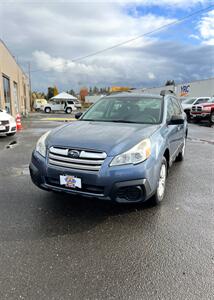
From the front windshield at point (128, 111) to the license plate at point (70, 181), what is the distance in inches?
62.9

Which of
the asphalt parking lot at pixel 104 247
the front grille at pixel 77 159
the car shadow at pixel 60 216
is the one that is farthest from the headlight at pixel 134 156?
the asphalt parking lot at pixel 104 247

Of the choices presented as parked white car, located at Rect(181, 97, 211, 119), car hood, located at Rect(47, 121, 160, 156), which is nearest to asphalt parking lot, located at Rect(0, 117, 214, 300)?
car hood, located at Rect(47, 121, 160, 156)

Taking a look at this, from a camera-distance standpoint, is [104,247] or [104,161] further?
[104,161]

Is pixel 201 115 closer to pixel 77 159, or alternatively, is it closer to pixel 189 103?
pixel 189 103

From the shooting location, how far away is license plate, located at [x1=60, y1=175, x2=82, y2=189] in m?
3.27

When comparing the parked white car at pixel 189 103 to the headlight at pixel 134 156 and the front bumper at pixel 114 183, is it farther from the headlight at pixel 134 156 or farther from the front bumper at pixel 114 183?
the front bumper at pixel 114 183

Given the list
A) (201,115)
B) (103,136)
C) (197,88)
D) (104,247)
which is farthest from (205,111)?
(104,247)

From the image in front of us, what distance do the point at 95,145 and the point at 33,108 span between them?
5007cm

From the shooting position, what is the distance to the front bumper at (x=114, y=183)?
10.3 ft

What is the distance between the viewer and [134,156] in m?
3.26

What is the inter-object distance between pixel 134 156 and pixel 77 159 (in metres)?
0.70

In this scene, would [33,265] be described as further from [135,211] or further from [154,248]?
[135,211]

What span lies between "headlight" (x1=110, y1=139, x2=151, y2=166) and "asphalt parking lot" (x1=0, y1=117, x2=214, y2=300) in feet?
2.79

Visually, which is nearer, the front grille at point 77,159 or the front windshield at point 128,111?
the front grille at point 77,159
